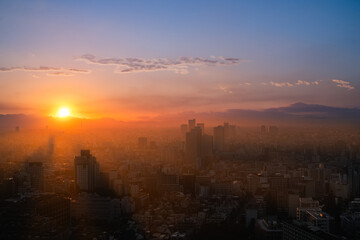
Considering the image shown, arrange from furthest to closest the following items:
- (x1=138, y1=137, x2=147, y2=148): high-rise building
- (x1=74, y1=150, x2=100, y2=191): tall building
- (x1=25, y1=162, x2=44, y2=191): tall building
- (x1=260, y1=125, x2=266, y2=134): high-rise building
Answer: (x1=138, y1=137, x2=147, y2=148): high-rise building → (x1=260, y1=125, x2=266, y2=134): high-rise building → (x1=74, y1=150, x2=100, y2=191): tall building → (x1=25, y1=162, x2=44, y2=191): tall building

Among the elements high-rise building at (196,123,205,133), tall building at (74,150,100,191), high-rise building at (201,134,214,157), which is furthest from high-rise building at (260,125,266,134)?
tall building at (74,150,100,191)

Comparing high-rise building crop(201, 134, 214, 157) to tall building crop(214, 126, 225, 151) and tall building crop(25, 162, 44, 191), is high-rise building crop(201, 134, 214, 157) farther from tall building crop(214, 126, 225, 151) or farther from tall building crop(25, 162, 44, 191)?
tall building crop(25, 162, 44, 191)

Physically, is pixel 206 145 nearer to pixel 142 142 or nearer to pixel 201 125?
pixel 201 125

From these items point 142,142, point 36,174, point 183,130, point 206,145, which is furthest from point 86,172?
point 206,145

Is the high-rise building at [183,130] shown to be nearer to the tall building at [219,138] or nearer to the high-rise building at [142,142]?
the tall building at [219,138]

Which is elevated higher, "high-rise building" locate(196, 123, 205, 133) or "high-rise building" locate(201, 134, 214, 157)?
"high-rise building" locate(196, 123, 205, 133)

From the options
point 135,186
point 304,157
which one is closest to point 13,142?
point 135,186
